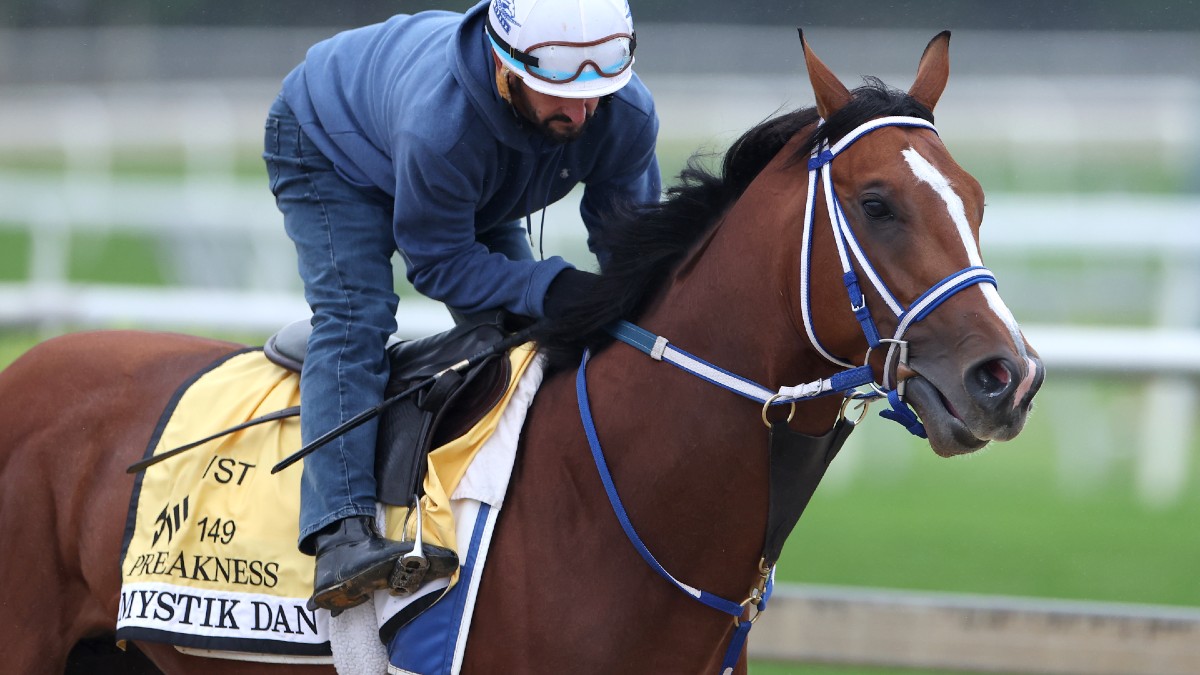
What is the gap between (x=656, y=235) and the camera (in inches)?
119

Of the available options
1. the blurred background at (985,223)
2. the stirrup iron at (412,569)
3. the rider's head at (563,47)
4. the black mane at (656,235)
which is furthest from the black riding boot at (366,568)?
the blurred background at (985,223)

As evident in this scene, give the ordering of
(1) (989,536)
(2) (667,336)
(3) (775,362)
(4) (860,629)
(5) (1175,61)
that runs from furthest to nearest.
Result: (5) (1175,61), (1) (989,536), (4) (860,629), (2) (667,336), (3) (775,362)

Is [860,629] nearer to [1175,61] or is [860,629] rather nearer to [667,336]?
[667,336]

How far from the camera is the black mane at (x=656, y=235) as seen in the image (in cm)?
292

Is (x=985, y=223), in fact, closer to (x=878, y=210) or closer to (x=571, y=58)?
(x=571, y=58)

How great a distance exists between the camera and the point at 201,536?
3.26m

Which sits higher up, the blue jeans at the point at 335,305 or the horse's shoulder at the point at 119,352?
the blue jeans at the point at 335,305

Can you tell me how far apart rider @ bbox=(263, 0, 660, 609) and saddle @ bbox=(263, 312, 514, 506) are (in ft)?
0.17

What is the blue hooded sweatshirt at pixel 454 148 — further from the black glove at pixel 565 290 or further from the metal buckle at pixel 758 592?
the metal buckle at pixel 758 592

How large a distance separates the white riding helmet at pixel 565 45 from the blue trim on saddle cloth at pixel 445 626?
958mm

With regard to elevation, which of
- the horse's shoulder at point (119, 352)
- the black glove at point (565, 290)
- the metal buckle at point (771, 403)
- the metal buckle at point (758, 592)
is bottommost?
the metal buckle at point (758, 592)

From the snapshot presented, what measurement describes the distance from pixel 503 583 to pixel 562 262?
2.47 ft

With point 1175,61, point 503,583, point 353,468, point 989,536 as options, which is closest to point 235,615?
point 353,468

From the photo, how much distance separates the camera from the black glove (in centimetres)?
309
